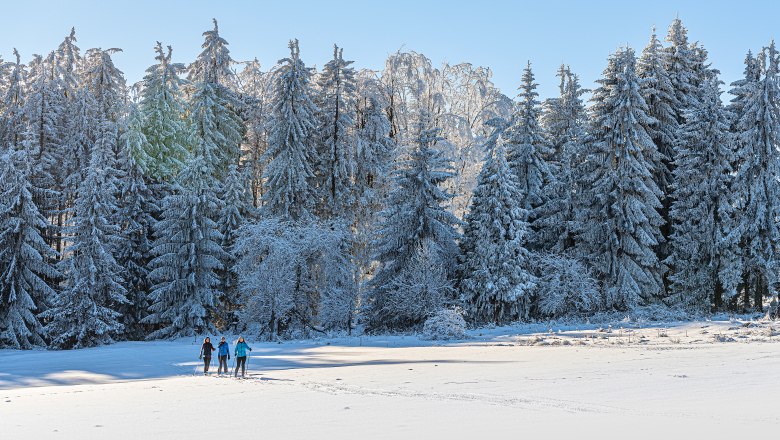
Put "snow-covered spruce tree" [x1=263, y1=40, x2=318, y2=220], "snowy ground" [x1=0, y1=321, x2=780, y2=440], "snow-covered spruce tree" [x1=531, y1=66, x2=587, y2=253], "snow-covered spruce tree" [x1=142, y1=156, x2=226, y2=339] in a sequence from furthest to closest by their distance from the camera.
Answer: "snow-covered spruce tree" [x1=263, y1=40, x2=318, y2=220] < "snow-covered spruce tree" [x1=531, y1=66, x2=587, y2=253] < "snow-covered spruce tree" [x1=142, y1=156, x2=226, y2=339] < "snowy ground" [x1=0, y1=321, x2=780, y2=440]

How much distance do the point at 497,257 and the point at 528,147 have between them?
798cm

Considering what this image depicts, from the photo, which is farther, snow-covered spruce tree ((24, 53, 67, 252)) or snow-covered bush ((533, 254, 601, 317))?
snow-covered spruce tree ((24, 53, 67, 252))

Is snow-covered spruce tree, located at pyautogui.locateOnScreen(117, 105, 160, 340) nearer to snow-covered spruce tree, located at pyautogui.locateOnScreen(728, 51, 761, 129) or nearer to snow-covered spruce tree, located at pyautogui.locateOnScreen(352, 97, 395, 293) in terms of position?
snow-covered spruce tree, located at pyautogui.locateOnScreen(352, 97, 395, 293)

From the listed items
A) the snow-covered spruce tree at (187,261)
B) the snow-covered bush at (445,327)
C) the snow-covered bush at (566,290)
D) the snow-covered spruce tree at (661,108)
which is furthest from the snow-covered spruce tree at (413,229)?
the snow-covered spruce tree at (661,108)

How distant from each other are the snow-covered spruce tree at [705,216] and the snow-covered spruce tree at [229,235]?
2399cm

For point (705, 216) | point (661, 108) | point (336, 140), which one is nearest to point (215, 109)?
point (336, 140)

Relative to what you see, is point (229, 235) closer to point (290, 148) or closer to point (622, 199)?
point (290, 148)

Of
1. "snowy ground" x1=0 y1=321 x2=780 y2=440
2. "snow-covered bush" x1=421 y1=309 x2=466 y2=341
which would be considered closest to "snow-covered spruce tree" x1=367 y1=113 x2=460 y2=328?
"snow-covered bush" x1=421 y1=309 x2=466 y2=341

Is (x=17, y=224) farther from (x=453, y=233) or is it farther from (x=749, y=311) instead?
(x=749, y=311)

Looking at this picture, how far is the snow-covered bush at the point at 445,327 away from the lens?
30141mm

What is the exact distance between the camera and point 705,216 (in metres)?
35.9

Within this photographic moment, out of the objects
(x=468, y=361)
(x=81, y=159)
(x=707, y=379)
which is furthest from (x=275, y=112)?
(x=707, y=379)

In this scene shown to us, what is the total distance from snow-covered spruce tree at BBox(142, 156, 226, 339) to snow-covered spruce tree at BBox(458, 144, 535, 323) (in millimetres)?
13853

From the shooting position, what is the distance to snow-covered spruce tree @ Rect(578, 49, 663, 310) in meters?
35.8
